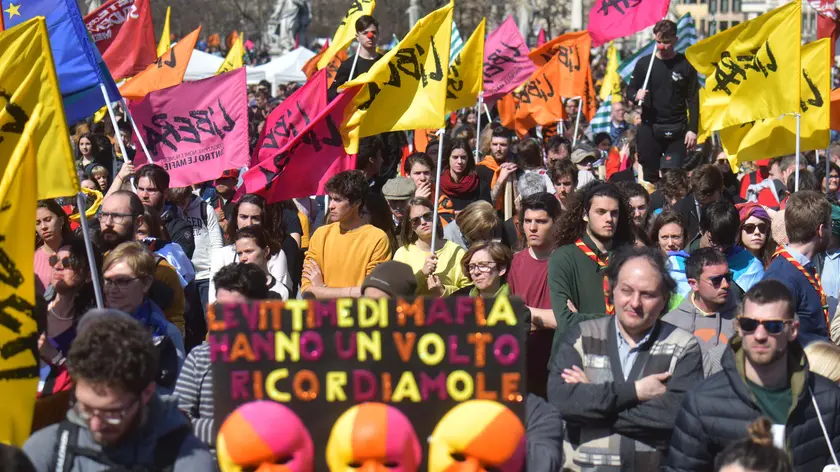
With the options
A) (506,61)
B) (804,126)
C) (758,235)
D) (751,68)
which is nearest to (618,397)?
(758,235)

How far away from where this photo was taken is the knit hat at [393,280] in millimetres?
5375

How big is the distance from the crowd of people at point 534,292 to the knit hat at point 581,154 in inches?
37.4

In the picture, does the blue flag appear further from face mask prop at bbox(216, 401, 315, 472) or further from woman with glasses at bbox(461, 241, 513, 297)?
face mask prop at bbox(216, 401, 315, 472)

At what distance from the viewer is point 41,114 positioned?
5824 mm

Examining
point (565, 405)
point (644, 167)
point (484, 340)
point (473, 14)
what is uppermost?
point (473, 14)

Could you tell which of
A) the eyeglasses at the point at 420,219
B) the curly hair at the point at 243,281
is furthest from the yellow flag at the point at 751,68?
the curly hair at the point at 243,281

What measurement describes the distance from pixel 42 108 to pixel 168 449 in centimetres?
237

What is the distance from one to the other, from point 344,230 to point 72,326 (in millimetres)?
2348

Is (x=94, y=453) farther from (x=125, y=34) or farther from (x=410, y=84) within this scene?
(x=125, y=34)

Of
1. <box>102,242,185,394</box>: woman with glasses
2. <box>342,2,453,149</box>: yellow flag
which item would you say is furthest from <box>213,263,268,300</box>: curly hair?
<box>342,2,453,149</box>: yellow flag

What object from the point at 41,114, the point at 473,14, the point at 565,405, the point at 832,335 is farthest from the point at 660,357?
the point at 473,14

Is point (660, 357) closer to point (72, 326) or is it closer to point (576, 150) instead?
point (72, 326)

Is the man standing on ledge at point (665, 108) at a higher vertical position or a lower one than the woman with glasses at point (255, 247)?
higher

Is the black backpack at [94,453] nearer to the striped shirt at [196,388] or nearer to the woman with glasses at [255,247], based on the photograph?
the striped shirt at [196,388]
